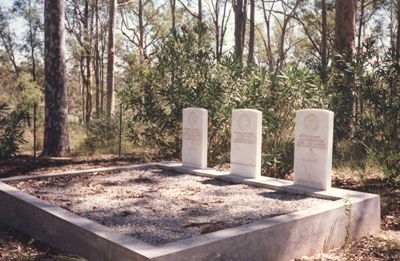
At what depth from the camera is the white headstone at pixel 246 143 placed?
7352 millimetres

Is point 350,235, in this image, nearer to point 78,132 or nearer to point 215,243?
point 215,243

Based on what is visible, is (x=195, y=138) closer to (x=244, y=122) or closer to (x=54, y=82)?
(x=244, y=122)

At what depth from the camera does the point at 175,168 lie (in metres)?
8.66

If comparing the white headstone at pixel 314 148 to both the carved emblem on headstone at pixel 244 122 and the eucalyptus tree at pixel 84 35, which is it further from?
the eucalyptus tree at pixel 84 35

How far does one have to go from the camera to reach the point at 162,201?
604 centimetres

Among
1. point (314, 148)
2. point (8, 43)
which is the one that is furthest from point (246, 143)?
point (8, 43)

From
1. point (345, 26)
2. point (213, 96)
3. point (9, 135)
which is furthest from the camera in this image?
point (345, 26)

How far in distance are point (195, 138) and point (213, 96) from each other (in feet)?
5.73

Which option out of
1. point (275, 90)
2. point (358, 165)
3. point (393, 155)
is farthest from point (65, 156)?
point (393, 155)

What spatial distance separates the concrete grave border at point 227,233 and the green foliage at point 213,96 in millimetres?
2597

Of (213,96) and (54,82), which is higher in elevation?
(54,82)

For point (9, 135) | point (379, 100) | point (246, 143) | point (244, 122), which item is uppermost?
point (379, 100)

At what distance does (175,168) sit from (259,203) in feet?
9.93

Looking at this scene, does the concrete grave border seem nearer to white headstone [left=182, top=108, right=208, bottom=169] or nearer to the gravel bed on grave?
the gravel bed on grave
